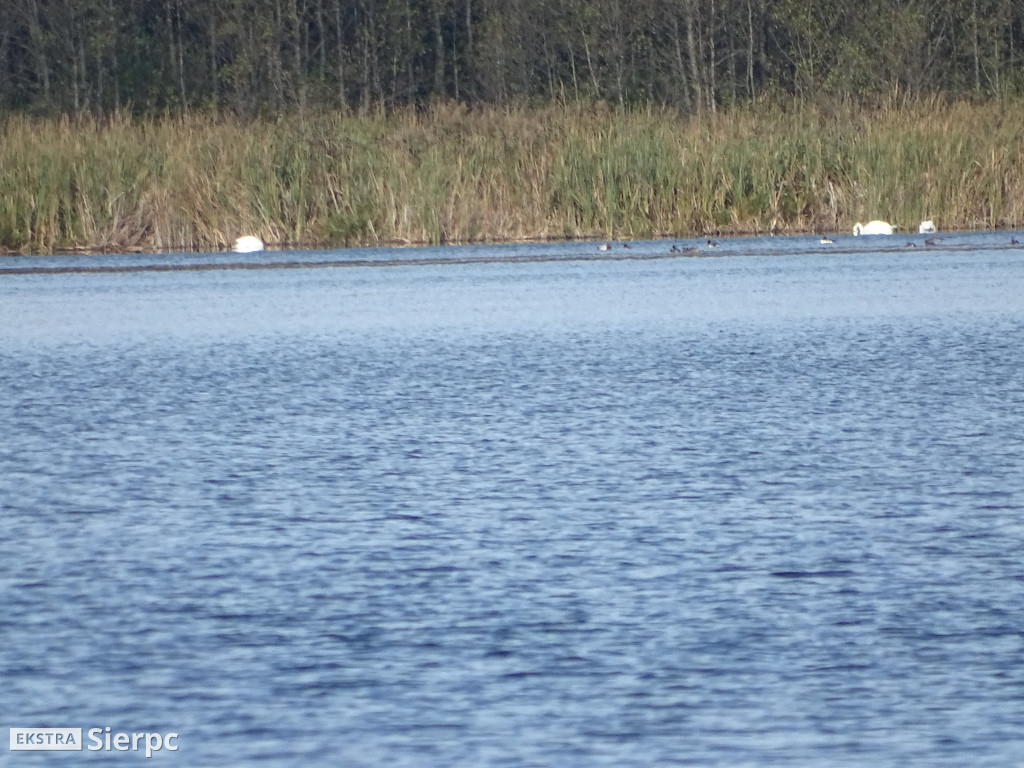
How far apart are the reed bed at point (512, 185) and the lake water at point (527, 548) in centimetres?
856

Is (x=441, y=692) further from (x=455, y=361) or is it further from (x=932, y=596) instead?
(x=455, y=361)

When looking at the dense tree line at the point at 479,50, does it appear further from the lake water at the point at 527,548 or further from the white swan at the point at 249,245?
the lake water at the point at 527,548

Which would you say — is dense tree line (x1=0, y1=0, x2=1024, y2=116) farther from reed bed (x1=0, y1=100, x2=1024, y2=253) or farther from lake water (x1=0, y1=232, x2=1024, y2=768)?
lake water (x1=0, y1=232, x2=1024, y2=768)

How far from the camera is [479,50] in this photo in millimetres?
44219

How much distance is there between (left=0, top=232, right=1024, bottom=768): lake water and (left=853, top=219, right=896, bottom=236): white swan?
858cm

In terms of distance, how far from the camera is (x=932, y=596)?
5.04 m

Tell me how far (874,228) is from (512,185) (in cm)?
397

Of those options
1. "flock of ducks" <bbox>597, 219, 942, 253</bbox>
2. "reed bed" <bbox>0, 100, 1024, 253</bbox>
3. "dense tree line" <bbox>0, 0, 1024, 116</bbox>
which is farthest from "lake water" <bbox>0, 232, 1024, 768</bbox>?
"dense tree line" <bbox>0, 0, 1024, 116</bbox>

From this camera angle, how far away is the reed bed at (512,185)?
20969 millimetres

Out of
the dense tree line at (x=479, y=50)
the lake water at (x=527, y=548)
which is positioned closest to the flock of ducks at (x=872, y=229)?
the lake water at (x=527, y=548)

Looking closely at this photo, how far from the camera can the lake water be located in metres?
4.09

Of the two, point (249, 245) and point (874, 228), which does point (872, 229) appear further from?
point (249, 245)

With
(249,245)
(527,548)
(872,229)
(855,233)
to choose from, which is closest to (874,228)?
(872,229)

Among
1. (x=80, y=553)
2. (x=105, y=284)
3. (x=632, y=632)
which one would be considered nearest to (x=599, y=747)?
(x=632, y=632)
